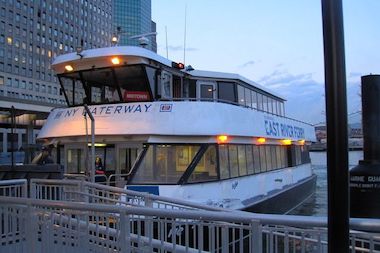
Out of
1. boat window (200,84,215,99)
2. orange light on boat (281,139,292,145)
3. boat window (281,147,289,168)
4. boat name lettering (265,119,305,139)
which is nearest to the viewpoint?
boat window (200,84,215,99)

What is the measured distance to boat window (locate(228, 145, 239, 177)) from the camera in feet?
41.3

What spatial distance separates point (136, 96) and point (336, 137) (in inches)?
407

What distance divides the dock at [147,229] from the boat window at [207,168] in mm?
6070

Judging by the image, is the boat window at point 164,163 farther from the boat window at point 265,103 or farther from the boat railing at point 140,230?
the boat window at point 265,103

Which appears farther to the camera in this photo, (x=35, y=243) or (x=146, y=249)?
(x=35, y=243)

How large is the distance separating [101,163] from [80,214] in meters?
8.38

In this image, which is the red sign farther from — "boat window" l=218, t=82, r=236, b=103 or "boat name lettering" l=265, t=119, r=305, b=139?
"boat name lettering" l=265, t=119, r=305, b=139

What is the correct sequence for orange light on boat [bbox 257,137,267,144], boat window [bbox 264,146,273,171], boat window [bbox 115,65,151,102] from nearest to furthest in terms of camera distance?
boat window [bbox 115,65,151,102] < orange light on boat [bbox 257,137,267,144] < boat window [bbox 264,146,273,171]

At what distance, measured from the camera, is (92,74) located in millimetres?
13211

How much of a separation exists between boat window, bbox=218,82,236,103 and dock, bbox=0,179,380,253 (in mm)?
8939

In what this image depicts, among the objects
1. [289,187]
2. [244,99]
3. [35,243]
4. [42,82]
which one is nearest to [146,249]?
[35,243]

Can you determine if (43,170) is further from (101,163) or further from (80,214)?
(80,214)

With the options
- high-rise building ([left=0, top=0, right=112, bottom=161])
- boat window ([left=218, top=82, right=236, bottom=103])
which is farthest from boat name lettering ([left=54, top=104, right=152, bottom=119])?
high-rise building ([left=0, top=0, right=112, bottom=161])

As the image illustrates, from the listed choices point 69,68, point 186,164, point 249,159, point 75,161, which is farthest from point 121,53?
point 249,159
